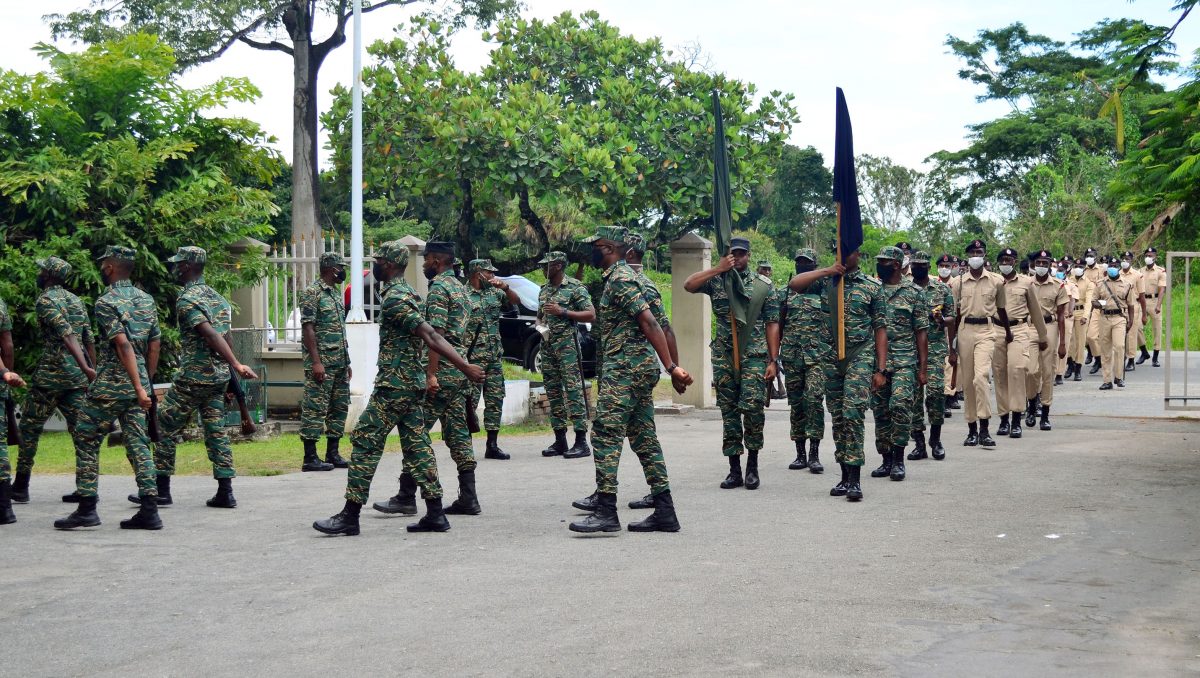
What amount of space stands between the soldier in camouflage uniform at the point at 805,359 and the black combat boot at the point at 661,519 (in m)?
2.98

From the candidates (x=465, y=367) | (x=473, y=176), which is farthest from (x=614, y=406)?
(x=473, y=176)

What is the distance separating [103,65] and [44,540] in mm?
8785

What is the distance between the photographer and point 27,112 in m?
15.4

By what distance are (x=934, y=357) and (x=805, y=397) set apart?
2.02 m

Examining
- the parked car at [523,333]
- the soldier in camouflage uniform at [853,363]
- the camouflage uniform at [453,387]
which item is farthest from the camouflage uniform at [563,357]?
the parked car at [523,333]

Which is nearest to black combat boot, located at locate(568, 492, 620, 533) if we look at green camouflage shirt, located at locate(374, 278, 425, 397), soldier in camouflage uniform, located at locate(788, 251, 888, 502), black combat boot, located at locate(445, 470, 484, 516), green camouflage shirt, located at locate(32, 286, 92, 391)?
black combat boot, located at locate(445, 470, 484, 516)

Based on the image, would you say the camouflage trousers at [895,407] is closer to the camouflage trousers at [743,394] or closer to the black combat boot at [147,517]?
the camouflage trousers at [743,394]

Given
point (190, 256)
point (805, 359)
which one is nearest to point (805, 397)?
point (805, 359)

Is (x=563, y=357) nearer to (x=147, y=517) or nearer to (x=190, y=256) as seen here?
(x=190, y=256)

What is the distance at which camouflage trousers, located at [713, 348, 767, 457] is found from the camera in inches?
403

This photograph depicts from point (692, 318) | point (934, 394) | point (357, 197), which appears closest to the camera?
point (934, 394)

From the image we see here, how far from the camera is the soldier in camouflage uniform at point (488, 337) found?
12461 millimetres

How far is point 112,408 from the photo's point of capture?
8.68 metres

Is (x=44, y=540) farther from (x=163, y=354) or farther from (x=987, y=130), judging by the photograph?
(x=987, y=130)
